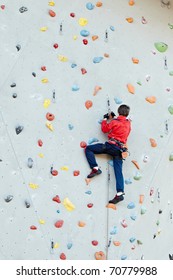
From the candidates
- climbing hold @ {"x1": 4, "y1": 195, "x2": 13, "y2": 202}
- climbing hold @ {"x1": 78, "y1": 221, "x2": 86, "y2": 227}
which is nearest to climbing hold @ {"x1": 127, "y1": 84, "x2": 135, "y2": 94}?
climbing hold @ {"x1": 78, "y1": 221, "x2": 86, "y2": 227}

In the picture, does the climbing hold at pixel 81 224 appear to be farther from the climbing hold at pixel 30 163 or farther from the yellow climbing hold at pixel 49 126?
the yellow climbing hold at pixel 49 126

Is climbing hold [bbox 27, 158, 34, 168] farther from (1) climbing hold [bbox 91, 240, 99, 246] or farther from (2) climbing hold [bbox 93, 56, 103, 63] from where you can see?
(2) climbing hold [bbox 93, 56, 103, 63]

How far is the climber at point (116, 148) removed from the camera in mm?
2885

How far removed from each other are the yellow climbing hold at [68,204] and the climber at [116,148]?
0.59ft

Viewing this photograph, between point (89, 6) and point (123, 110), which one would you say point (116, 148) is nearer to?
point (123, 110)

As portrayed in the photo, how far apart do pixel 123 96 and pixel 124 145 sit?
34 cm

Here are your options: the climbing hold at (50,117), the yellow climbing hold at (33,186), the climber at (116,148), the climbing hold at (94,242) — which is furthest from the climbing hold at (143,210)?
the climbing hold at (50,117)

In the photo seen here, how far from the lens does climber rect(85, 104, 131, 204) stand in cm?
288

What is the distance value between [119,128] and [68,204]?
50cm

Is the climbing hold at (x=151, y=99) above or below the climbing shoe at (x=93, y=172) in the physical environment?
above

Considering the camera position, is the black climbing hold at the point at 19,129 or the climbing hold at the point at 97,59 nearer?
the black climbing hold at the point at 19,129

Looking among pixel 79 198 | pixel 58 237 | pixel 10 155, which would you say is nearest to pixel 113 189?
Answer: pixel 79 198

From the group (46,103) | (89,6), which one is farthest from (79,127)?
(89,6)
